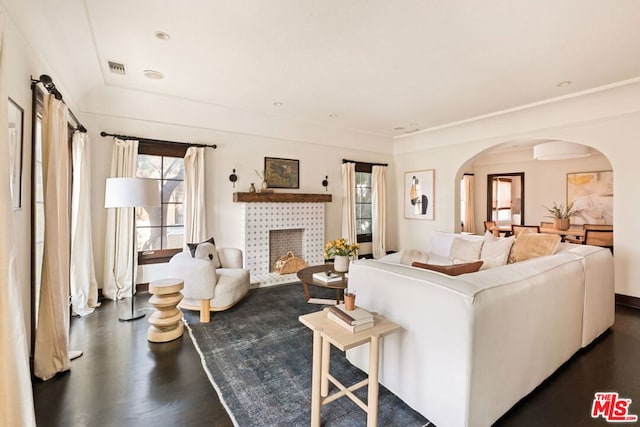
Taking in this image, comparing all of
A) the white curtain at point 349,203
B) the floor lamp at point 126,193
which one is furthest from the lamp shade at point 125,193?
the white curtain at point 349,203

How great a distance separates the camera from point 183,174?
4465 mm

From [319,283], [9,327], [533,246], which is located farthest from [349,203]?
[9,327]

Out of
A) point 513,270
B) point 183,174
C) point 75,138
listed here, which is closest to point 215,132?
point 183,174

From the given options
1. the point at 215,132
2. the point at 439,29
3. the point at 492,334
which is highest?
the point at 439,29

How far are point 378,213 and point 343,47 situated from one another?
4112 millimetres

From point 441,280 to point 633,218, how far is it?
3976mm

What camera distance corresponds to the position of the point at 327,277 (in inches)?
137

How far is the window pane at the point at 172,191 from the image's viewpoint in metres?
4.38

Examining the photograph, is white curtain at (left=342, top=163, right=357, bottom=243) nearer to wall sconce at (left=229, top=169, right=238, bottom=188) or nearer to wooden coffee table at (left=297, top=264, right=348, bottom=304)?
wooden coffee table at (left=297, top=264, right=348, bottom=304)

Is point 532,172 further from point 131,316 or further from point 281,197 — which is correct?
point 131,316

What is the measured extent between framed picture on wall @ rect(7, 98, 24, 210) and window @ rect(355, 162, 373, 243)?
202 inches

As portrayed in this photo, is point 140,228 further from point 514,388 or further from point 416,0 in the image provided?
point 514,388

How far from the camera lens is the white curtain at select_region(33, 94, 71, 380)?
2156 mm

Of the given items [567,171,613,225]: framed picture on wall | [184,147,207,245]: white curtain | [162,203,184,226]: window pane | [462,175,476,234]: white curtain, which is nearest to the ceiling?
[184,147,207,245]: white curtain
